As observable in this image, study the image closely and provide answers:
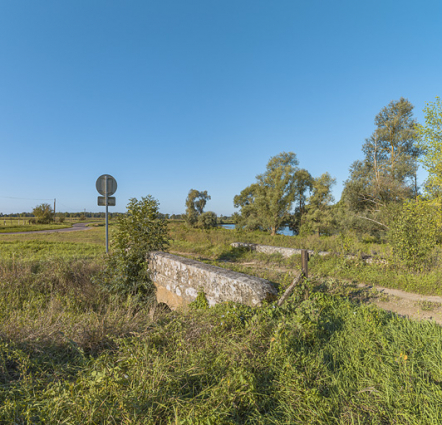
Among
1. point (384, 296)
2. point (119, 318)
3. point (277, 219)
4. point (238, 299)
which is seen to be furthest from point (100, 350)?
point (277, 219)

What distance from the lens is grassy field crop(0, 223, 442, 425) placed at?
190 centimetres

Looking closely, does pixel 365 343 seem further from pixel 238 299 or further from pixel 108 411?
pixel 108 411

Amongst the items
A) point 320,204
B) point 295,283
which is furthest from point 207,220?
point 295,283

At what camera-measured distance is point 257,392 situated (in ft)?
7.00

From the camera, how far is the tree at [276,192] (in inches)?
1000

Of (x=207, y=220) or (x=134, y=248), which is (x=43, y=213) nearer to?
(x=207, y=220)

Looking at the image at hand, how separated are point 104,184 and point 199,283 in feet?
20.2

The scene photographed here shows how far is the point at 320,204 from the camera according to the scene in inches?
1089

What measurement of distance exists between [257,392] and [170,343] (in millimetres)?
1299

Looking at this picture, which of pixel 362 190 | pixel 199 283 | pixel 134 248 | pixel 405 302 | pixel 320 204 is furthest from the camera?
pixel 320 204

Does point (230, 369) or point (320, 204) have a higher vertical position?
point (320, 204)

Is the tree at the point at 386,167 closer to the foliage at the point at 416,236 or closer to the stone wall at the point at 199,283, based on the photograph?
the foliage at the point at 416,236

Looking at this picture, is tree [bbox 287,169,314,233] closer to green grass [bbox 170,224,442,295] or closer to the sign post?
green grass [bbox 170,224,442,295]

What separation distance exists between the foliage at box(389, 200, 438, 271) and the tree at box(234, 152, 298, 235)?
1722 centimetres
